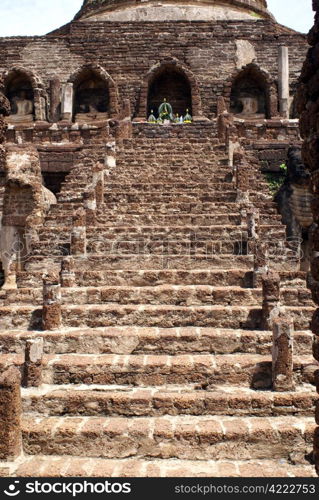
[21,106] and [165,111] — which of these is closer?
[165,111]

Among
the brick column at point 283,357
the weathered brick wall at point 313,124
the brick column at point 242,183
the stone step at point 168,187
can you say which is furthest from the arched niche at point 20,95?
the weathered brick wall at point 313,124

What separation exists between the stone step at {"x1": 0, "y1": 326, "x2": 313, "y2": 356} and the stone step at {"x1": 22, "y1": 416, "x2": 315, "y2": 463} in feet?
4.50

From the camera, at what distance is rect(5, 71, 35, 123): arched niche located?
2159 cm

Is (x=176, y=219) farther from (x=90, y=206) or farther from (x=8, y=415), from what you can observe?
(x=8, y=415)

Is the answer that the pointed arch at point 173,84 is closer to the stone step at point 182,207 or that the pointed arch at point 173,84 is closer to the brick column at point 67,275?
the stone step at point 182,207

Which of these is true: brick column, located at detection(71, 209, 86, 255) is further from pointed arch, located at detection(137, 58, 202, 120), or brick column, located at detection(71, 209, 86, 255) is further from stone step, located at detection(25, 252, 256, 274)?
pointed arch, located at detection(137, 58, 202, 120)

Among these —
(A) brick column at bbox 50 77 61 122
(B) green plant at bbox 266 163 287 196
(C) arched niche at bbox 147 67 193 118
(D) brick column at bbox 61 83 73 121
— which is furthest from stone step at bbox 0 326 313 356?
(C) arched niche at bbox 147 67 193 118

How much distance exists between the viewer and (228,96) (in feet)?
69.1

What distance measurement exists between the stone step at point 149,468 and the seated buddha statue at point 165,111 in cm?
1652

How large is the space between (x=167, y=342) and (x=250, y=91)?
17.6 m

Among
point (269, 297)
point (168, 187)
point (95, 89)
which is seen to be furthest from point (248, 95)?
point (269, 297)

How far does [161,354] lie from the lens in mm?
6340

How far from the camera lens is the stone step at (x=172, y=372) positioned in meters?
5.77
